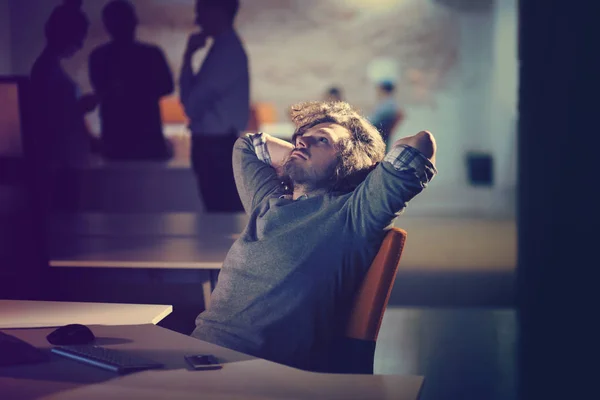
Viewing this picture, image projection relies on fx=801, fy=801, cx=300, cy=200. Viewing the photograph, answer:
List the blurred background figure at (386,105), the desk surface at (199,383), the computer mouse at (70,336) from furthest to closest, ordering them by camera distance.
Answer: the blurred background figure at (386,105), the computer mouse at (70,336), the desk surface at (199,383)

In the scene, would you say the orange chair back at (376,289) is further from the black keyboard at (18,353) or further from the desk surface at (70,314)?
the black keyboard at (18,353)

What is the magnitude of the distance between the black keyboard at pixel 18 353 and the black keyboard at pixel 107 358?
6cm

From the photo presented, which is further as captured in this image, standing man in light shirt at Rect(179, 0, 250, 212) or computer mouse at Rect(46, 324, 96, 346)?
standing man in light shirt at Rect(179, 0, 250, 212)

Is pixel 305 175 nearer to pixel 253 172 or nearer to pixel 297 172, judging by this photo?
pixel 297 172

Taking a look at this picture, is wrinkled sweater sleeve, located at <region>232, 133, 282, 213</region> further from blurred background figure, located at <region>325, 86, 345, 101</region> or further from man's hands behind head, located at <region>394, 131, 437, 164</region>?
blurred background figure, located at <region>325, 86, 345, 101</region>

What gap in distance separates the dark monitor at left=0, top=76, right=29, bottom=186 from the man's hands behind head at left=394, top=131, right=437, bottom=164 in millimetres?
1241

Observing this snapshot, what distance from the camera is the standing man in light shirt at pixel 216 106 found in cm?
584

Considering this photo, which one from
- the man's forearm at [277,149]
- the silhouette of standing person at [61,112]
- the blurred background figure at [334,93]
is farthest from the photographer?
the blurred background figure at [334,93]

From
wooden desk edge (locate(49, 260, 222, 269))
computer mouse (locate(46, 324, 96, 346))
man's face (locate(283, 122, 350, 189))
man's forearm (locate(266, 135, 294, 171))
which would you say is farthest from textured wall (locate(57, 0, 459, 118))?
computer mouse (locate(46, 324, 96, 346))

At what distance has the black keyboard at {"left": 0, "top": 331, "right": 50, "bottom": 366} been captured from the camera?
165cm

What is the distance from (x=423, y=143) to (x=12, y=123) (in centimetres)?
135

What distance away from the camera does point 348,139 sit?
240 cm

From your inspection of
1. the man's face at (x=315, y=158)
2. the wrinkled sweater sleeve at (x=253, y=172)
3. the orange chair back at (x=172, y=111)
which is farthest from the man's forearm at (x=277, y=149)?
the orange chair back at (x=172, y=111)

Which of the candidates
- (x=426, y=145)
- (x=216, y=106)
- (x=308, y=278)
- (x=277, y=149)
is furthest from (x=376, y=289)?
(x=216, y=106)
